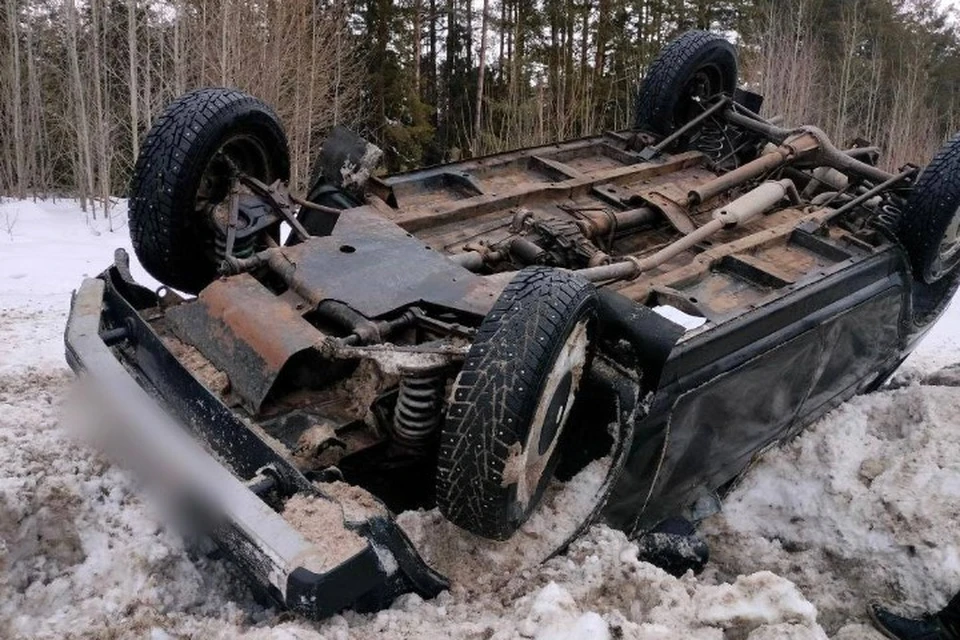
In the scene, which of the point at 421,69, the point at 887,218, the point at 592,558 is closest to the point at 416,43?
the point at 421,69

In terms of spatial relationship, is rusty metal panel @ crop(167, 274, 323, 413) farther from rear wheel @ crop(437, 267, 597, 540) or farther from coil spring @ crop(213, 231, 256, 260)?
rear wheel @ crop(437, 267, 597, 540)

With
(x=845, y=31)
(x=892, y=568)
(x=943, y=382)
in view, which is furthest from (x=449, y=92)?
(x=892, y=568)

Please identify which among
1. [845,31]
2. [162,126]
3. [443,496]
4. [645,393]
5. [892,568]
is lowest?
[892,568]

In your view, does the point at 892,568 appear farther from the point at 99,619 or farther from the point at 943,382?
the point at 99,619

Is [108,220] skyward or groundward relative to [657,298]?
groundward

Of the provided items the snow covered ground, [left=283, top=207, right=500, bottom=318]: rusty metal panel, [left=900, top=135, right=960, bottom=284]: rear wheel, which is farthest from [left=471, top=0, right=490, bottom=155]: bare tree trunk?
[left=283, top=207, right=500, bottom=318]: rusty metal panel

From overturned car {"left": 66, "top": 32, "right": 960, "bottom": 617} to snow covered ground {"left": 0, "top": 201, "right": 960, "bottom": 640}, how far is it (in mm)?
202

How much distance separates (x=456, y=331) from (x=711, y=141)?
3.59m

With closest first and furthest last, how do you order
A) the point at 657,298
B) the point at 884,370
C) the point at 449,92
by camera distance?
the point at 657,298 < the point at 884,370 < the point at 449,92

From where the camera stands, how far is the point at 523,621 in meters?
2.40

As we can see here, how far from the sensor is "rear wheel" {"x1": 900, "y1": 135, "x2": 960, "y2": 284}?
4.28 meters

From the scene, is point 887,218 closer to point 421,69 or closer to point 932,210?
point 932,210

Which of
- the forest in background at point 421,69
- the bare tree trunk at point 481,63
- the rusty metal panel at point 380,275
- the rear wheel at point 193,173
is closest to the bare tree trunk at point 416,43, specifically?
the forest in background at point 421,69

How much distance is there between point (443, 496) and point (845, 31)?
2756 centimetres
